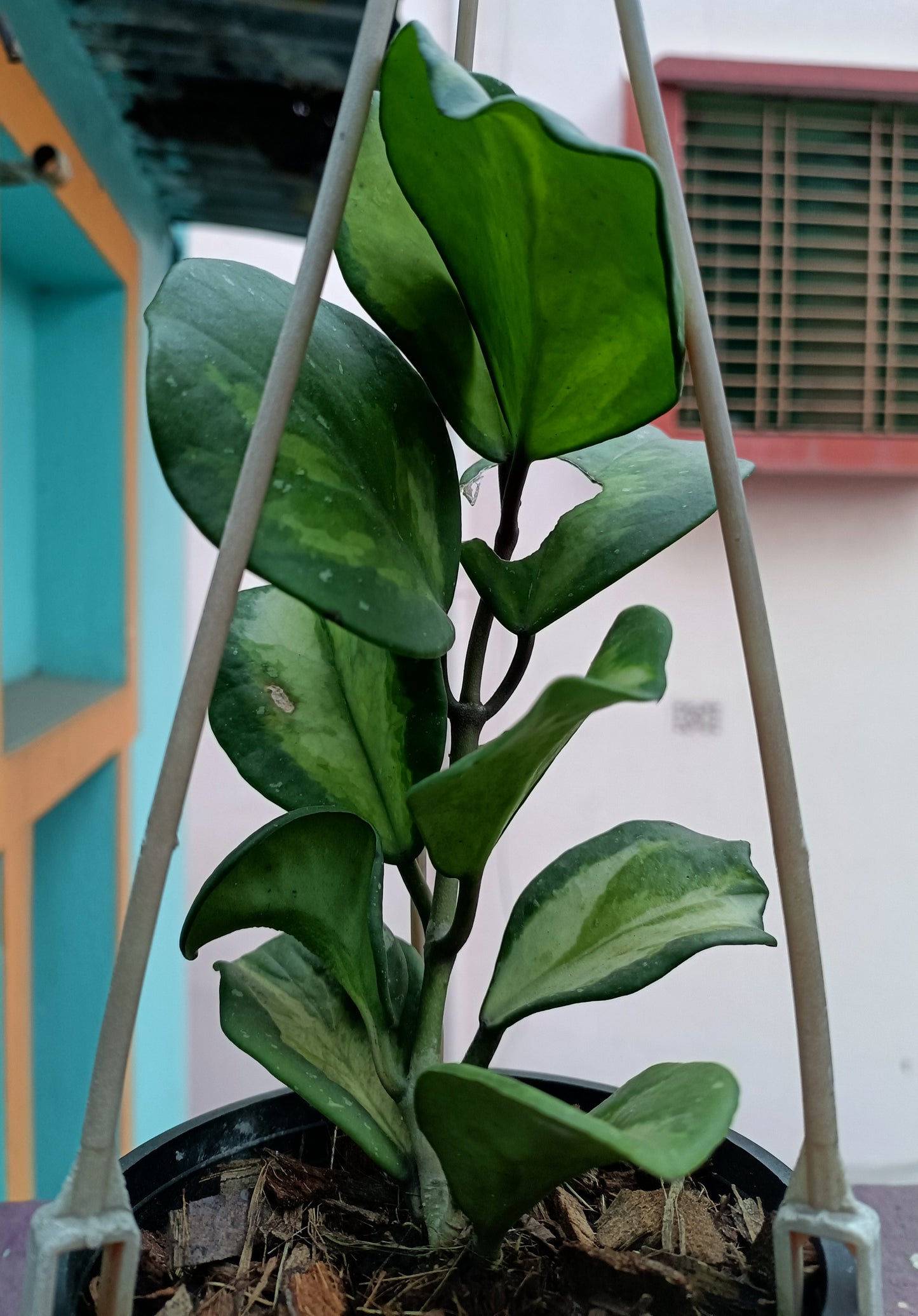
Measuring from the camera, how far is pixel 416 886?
366mm

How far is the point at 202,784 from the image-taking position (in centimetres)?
174

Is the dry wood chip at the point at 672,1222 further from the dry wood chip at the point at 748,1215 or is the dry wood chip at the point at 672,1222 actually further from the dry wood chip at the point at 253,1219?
the dry wood chip at the point at 253,1219

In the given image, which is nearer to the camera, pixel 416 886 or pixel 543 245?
pixel 543 245

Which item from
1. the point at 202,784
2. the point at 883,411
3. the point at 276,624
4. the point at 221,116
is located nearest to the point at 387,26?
the point at 276,624

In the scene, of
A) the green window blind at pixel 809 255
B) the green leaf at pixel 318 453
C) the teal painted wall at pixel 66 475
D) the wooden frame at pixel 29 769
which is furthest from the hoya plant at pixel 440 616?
the green window blind at pixel 809 255

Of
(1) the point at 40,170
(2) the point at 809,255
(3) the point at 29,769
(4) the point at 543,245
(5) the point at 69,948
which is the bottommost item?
(5) the point at 69,948

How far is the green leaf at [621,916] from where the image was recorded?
1.01 ft

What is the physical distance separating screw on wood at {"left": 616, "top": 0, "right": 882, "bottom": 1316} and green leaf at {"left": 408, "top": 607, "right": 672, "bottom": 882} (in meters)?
0.03

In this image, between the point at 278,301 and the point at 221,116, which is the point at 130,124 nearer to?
the point at 221,116

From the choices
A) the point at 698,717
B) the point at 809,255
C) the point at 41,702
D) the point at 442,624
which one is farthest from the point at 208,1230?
the point at 809,255

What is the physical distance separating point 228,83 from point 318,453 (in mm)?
972

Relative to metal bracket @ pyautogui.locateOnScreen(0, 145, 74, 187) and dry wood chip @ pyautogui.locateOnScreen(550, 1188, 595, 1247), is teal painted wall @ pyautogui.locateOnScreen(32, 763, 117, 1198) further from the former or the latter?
dry wood chip @ pyautogui.locateOnScreen(550, 1188, 595, 1247)

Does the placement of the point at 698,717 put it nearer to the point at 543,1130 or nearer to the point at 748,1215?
the point at 748,1215

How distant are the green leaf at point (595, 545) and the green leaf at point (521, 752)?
0.11ft
